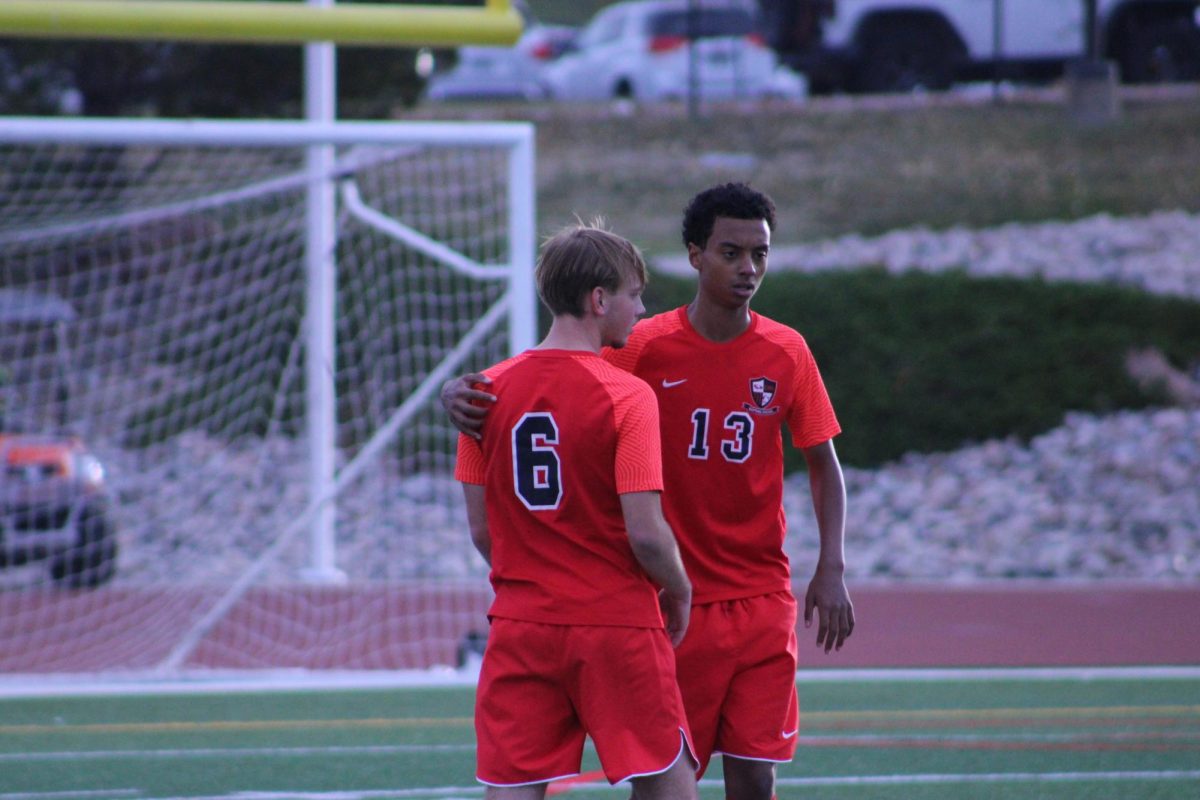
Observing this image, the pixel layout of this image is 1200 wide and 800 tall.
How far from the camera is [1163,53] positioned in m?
22.1

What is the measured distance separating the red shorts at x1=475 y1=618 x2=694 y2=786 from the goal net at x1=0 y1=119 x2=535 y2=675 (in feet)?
15.6

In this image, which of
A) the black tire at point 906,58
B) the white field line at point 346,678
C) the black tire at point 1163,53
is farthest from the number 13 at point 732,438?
the black tire at point 1163,53

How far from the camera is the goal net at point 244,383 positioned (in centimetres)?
909

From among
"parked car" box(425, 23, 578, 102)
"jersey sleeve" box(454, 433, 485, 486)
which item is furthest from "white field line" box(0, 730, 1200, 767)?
"parked car" box(425, 23, 578, 102)

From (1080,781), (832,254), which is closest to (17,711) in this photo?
(1080,781)

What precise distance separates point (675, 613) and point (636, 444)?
0.43m

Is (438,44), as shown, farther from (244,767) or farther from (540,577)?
(540,577)

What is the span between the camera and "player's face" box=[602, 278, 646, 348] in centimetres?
350

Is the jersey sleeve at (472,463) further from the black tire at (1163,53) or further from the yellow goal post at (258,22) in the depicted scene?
the black tire at (1163,53)

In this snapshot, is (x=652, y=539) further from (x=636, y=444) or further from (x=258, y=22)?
(x=258, y=22)

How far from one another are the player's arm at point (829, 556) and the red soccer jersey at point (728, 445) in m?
0.07

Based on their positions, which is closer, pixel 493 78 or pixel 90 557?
pixel 90 557

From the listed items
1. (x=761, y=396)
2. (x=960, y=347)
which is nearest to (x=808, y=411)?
(x=761, y=396)

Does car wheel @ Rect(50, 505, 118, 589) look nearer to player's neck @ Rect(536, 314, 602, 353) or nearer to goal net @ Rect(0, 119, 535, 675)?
goal net @ Rect(0, 119, 535, 675)
